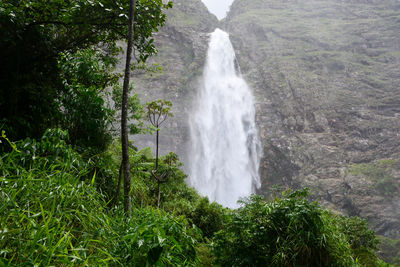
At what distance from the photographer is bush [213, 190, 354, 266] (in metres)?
2.33

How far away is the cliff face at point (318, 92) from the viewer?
25.3 m

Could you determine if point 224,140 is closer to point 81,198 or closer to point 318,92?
point 318,92

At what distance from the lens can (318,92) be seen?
1316 inches

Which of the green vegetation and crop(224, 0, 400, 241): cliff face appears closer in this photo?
the green vegetation

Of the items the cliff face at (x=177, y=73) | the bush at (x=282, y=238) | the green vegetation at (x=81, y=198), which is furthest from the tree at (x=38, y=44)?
the cliff face at (x=177, y=73)

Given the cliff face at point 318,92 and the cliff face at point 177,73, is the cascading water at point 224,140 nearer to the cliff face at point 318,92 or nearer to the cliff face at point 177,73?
the cliff face at point 318,92

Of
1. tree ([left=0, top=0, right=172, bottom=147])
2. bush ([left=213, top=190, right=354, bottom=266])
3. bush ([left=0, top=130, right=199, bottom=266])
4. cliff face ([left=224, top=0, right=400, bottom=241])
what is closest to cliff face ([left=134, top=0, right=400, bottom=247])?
cliff face ([left=224, top=0, right=400, bottom=241])

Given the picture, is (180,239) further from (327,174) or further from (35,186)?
(327,174)

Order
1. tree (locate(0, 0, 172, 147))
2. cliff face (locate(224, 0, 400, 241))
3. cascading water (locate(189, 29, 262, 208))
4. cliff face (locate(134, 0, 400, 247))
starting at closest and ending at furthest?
tree (locate(0, 0, 172, 147)) < cliff face (locate(224, 0, 400, 241)) < cliff face (locate(134, 0, 400, 247)) < cascading water (locate(189, 29, 262, 208))

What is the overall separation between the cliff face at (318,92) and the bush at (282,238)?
16.4 m

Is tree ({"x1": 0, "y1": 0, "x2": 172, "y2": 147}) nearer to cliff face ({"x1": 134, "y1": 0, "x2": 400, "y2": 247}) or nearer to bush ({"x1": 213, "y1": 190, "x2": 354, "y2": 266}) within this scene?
bush ({"x1": 213, "y1": 190, "x2": 354, "y2": 266})

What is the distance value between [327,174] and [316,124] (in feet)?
24.9

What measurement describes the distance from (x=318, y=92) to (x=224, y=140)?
1647 cm

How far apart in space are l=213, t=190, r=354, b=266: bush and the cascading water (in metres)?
22.5
